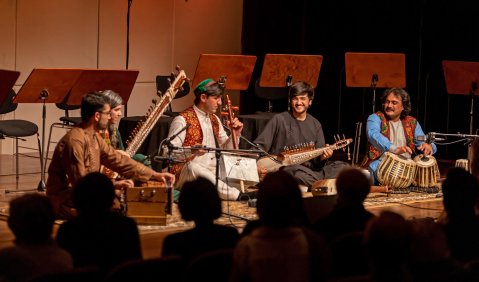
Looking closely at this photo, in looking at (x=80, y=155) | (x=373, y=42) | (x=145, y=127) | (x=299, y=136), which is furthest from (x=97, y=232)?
(x=373, y=42)

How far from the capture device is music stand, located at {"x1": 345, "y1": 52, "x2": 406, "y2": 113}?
29.5 ft

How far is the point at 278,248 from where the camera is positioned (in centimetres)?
341

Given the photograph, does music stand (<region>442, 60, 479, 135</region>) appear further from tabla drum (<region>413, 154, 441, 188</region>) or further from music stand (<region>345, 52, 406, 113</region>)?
tabla drum (<region>413, 154, 441, 188</region>)

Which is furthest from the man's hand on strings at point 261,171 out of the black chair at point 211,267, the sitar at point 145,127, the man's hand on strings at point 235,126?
the black chair at point 211,267

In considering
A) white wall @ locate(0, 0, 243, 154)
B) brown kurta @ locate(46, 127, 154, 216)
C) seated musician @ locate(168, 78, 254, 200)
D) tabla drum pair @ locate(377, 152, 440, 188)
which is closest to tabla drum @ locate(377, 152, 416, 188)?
tabla drum pair @ locate(377, 152, 440, 188)

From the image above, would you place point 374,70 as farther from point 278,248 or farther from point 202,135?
point 278,248

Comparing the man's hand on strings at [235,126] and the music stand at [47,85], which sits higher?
the music stand at [47,85]

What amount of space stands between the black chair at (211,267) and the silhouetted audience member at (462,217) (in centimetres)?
100

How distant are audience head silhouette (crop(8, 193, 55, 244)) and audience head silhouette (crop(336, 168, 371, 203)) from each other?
53.5 inches

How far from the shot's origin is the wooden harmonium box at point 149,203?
6449 mm

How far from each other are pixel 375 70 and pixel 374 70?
0.01 metres

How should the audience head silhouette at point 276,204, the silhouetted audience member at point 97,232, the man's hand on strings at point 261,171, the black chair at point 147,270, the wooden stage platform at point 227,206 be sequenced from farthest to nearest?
the man's hand on strings at point 261,171 → the wooden stage platform at point 227,206 → the silhouetted audience member at point 97,232 → the audience head silhouette at point 276,204 → the black chair at point 147,270

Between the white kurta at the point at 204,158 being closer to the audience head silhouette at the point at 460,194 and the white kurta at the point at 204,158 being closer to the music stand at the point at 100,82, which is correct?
the music stand at the point at 100,82

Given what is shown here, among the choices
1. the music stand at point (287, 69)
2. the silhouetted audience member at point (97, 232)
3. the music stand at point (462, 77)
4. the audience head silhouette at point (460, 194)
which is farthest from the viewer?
the music stand at point (287, 69)
